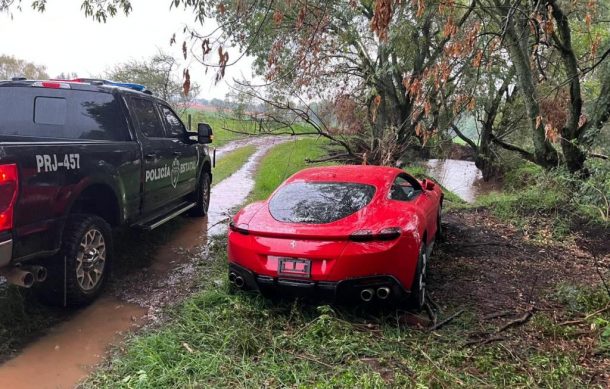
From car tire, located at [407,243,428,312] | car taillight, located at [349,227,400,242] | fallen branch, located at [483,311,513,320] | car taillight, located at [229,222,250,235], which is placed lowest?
fallen branch, located at [483,311,513,320]

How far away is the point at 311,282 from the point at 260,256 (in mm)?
519

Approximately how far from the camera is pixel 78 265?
436cm

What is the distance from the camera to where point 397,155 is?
12516mm

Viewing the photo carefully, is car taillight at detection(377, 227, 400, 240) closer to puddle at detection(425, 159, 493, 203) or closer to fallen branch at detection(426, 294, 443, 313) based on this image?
fallen branch at detection(426, 294, 443, 313)

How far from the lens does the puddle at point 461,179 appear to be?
55.7 ft

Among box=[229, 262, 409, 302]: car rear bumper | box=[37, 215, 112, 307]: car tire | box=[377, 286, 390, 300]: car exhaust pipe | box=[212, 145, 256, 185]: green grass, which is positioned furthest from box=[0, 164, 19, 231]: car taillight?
box=[212, 145, 256, 185]: green grass

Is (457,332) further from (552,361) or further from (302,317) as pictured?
(302,317)

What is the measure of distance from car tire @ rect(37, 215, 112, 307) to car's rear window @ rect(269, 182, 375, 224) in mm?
1680

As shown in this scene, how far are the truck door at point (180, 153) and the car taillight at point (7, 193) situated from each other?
10.3 feet

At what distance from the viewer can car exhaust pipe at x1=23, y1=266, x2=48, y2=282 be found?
3793 millimetres

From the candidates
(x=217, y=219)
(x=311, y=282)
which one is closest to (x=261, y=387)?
(x=311, y=282)

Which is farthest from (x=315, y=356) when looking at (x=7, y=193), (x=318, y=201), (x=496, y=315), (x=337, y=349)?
(x=7, y=193)

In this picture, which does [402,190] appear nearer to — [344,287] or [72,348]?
[344,287]

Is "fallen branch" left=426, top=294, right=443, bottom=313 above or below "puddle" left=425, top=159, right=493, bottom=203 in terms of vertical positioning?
above
